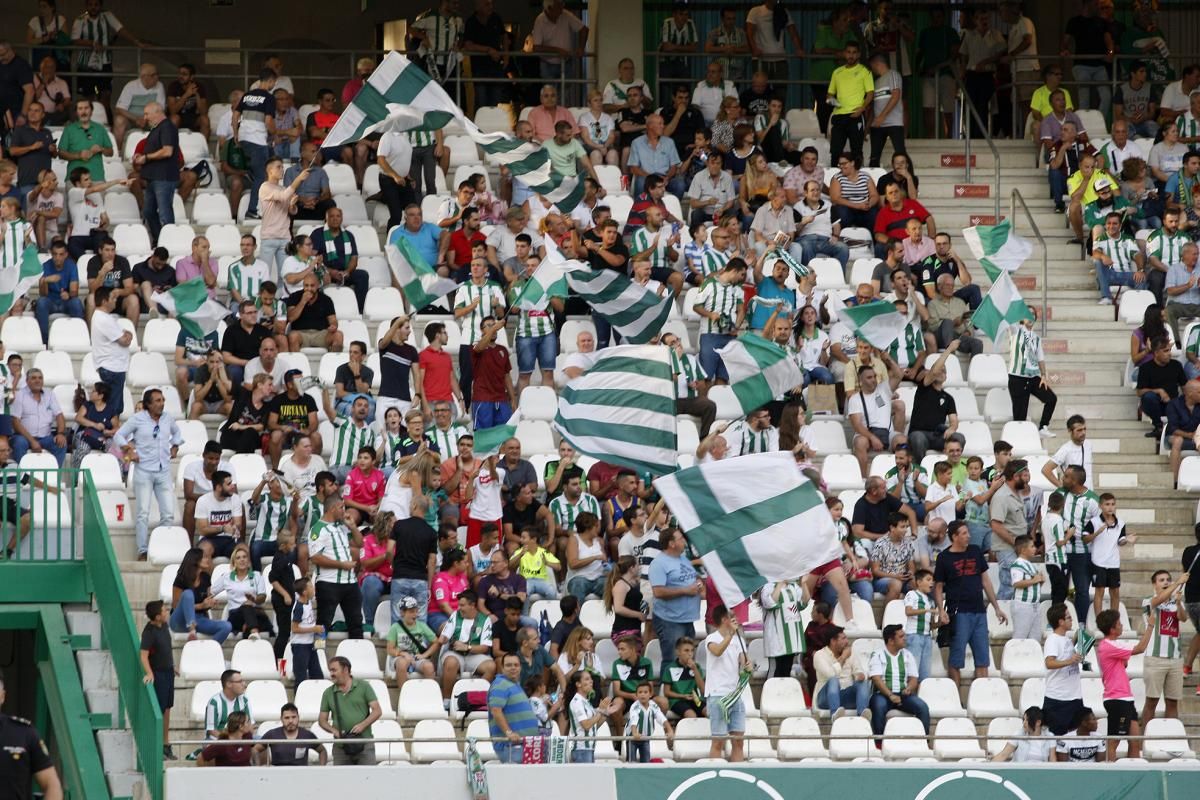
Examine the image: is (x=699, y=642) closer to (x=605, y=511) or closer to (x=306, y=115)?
(x=605, y=511)

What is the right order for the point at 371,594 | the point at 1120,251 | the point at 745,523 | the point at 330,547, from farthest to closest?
the point at 1120,251 < the point at 371,594 < the point at 330,547 < the point at 745,523

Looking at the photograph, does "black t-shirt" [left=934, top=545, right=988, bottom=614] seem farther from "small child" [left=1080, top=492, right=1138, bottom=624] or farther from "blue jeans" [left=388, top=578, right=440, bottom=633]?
"blue jeans" [left=388, top=578, right=440, bottom=633]

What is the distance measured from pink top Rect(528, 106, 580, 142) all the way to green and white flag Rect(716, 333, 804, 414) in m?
6.00

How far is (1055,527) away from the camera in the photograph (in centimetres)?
2147

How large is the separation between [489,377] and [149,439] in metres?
3.35

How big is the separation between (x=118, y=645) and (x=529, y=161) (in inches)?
282

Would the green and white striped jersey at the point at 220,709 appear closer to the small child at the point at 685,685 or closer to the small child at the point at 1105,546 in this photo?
the small child at the point at 685,685

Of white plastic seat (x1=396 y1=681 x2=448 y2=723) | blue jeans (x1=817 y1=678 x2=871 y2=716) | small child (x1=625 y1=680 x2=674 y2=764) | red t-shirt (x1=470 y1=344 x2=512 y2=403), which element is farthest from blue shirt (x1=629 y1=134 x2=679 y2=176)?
white plastic seat (x1=396 y1=681 x2=448 y2=723)

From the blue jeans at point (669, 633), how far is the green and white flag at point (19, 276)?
6.94m

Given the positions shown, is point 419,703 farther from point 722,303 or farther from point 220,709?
point 722,303

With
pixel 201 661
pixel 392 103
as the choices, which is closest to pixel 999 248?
pixel 392 103

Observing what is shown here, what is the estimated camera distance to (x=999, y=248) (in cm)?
2423

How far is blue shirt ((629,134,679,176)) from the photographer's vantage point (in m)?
26.5

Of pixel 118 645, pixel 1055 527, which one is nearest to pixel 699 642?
pixel 1055 527
